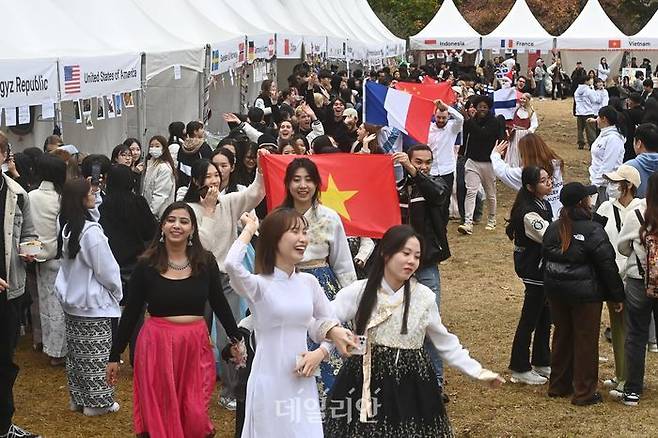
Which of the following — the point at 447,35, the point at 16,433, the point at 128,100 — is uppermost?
the point at 447,35

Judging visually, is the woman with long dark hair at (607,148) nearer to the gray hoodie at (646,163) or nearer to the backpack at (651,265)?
the gray hoodie at (646,163)

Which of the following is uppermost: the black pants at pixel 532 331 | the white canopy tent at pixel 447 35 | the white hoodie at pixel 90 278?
the white canopy tent at pixel 447 35

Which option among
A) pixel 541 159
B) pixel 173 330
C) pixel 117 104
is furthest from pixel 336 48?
pixel 173 330

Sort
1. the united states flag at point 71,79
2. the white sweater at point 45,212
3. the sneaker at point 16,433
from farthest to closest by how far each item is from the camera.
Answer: the united states flag at point 71,79 < the white sweater at point 45,212 < the sneaker at point 16,433

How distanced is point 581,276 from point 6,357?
3713 millimetres

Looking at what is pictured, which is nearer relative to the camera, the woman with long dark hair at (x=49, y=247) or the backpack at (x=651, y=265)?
the backpack at (x=651, y=265)

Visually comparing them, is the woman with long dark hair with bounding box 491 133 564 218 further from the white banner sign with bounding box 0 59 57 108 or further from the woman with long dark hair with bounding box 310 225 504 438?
the white banner sign with bounding box 0 59 57 108

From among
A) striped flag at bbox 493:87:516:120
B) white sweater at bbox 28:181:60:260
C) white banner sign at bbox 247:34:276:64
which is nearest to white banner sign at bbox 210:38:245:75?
white banner sign at bbox 247:34:276:64

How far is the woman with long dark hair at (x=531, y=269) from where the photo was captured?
290 inches

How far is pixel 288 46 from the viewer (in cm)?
1945

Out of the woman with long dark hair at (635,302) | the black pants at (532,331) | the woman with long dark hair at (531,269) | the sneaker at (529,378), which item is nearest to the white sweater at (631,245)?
the woman with long dark hair at (635,302)

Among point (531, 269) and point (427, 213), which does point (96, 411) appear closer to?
point (427, 213)

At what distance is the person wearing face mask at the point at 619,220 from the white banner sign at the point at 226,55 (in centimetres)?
737

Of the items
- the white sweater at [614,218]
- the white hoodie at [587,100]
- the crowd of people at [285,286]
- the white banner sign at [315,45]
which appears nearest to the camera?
the crowd of people at [285,286]
